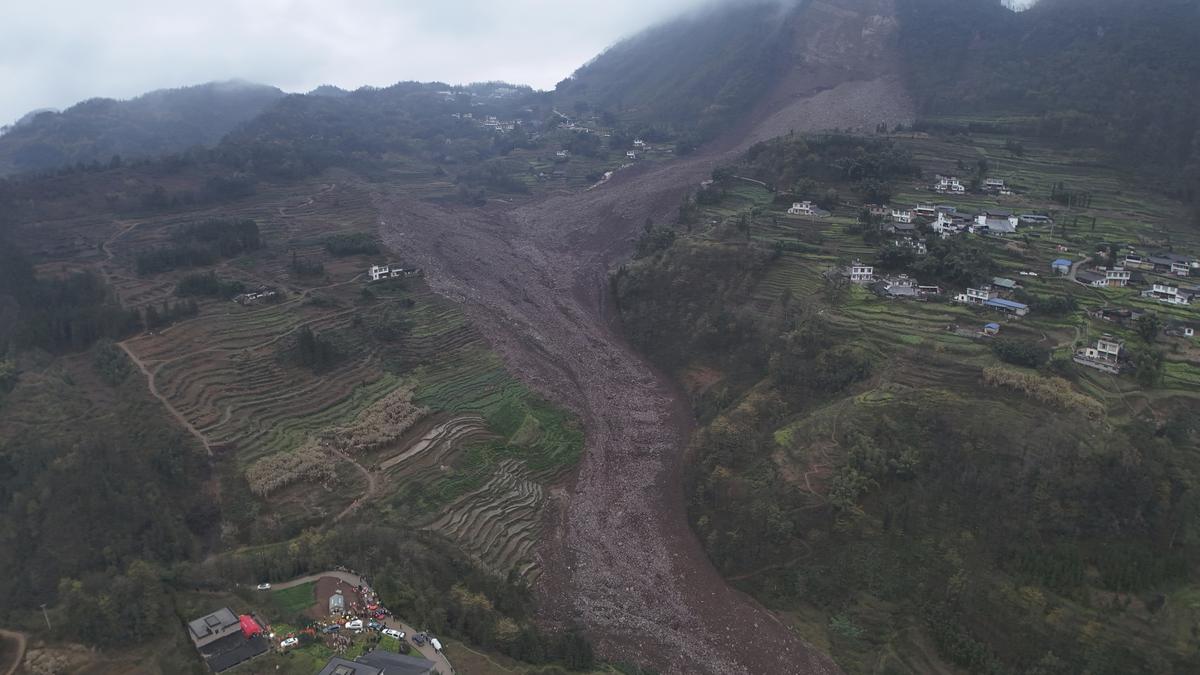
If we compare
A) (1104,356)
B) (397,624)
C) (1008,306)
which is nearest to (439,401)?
(397,624)

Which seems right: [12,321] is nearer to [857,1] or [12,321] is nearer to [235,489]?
[235,489]

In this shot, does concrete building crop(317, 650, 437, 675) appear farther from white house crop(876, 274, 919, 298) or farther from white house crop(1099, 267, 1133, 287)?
white house crop(1099, 267, 1133, 287)

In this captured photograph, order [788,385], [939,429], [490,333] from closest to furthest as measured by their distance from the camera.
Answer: [939,429]
[788,385]
[490,333]

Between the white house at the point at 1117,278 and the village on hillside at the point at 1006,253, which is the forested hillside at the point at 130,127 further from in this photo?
the white house at the point at 1117,278

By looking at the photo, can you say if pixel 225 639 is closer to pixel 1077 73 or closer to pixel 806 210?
pixel 806 210

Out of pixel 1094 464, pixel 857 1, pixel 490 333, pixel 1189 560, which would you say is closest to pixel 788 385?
pixel 1094 464
